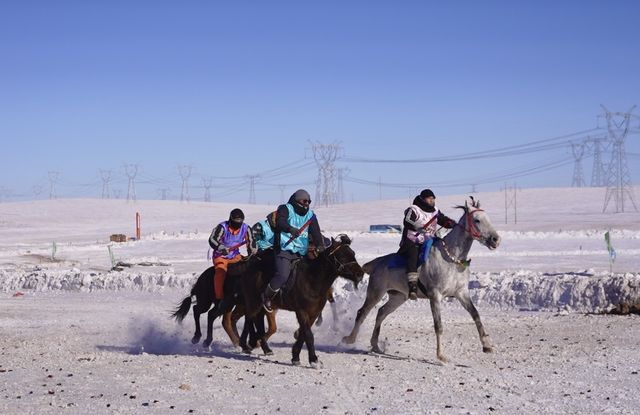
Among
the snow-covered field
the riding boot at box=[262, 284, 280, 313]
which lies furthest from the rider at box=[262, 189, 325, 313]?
the snow-covered field

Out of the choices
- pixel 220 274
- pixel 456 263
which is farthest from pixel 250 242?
pixel 456 263

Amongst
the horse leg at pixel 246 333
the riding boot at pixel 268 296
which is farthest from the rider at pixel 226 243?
the riding boot at pixel 268 296

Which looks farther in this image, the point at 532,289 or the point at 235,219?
the point at 532,289

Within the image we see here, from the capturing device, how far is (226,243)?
1555 cm

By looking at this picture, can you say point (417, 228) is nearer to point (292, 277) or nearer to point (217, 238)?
point (292, 277)

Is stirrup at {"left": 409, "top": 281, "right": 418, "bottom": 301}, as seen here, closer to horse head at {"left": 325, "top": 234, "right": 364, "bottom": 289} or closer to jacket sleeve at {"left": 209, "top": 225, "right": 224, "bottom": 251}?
horse head at {"left": 325, "top": 234, "right": 364, "bottom": 289}

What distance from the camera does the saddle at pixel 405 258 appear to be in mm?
14422

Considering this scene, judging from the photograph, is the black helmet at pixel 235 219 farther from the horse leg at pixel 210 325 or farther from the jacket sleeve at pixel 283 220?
the jacket sleeve at pixel 283 220

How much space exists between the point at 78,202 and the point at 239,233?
120m

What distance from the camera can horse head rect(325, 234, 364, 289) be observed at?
1295 centimetres

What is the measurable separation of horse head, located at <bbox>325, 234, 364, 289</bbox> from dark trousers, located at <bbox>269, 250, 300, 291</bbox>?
77cm

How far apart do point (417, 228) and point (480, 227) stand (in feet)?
3.54

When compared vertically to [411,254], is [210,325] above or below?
below

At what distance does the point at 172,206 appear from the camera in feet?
416
